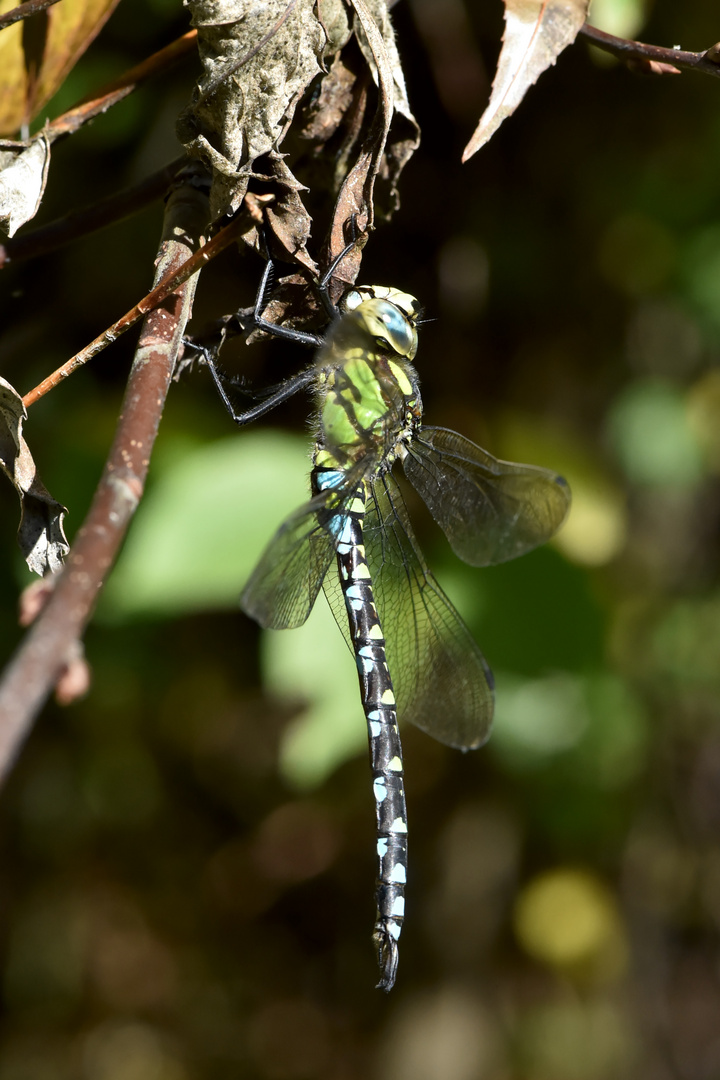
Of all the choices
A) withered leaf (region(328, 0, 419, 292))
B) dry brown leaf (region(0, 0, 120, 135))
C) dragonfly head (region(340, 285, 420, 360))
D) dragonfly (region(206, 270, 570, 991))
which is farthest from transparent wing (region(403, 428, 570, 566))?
dry brown leaf (region(0, 0, 120, 135))

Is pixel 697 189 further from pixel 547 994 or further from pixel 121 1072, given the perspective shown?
pixel 121 1072

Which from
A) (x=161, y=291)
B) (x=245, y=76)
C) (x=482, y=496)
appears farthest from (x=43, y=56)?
(x=482, y=496)

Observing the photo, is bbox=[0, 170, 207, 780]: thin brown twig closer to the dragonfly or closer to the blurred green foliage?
the dragonfly

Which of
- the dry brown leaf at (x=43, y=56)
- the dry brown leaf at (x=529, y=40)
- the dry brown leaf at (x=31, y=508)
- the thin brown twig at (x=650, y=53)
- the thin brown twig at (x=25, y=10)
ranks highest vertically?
the thin brown twig at (x=25, y=10)

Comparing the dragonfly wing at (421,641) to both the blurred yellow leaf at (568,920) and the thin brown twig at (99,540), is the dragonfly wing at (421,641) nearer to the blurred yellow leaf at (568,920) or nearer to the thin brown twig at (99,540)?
the thin brown twig at (99,540)

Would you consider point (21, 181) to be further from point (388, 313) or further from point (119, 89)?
point (388, 313)

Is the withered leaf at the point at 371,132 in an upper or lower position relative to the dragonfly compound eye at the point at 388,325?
upper

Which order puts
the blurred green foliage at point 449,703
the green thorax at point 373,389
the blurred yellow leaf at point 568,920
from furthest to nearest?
the blurred yellow leaf at point 568,920, the blurred green foliage at point 449,703, the green thorax at point 373,389

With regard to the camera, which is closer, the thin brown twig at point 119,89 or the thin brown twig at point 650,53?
the thin brown twig at point 650,53

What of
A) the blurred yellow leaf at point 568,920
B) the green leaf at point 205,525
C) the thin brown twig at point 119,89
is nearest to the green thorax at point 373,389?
the green leaf at point 205,525
